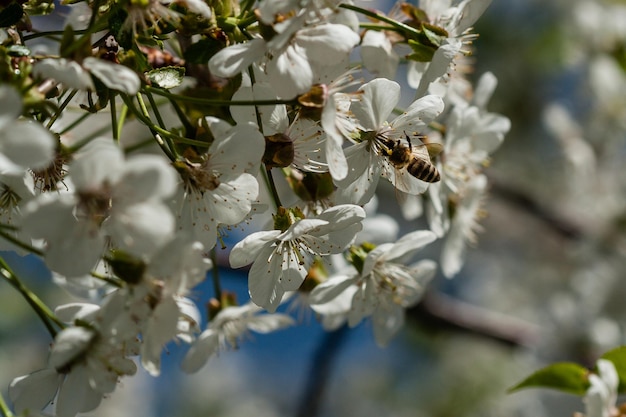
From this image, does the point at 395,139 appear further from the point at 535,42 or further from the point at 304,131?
the point at 535,42

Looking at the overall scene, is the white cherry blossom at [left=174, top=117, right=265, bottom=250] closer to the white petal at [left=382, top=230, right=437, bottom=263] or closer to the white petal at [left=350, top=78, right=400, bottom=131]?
the white petal at [left=350, top=78, right=400, bottom=131]

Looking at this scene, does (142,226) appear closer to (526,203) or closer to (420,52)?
(420,52)

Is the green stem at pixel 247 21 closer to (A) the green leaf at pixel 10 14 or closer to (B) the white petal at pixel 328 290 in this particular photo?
(A) the green leaf at pixel 10 14

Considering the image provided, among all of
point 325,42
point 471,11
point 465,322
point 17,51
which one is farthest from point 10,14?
point 465,322

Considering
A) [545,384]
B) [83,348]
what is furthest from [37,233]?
[545,384]

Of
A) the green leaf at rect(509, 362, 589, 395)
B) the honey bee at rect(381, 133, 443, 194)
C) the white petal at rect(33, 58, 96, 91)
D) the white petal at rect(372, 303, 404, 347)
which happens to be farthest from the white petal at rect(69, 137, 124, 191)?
the green leaf at rect(509, 362, 589, 395)

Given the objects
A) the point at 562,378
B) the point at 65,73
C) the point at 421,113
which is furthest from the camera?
the point at 562,378

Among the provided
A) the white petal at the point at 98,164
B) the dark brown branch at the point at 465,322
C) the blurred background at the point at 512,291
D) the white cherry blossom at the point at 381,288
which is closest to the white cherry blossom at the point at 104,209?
the white petal at the point at 98,164
